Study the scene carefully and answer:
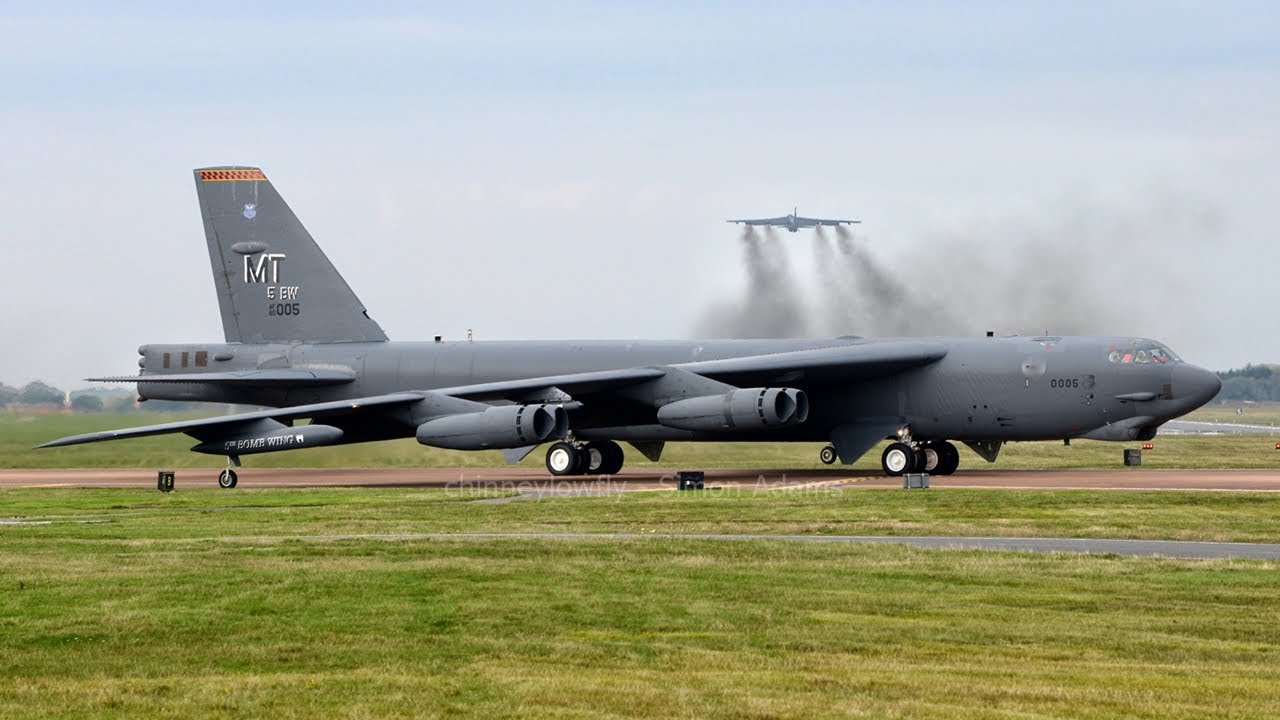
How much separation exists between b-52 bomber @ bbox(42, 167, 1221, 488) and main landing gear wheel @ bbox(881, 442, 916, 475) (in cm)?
4

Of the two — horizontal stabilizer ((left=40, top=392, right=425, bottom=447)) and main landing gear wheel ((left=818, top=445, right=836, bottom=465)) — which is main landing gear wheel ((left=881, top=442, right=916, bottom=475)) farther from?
horizontal stabilizer ((left=40, top=392, right=425, bottom=447))

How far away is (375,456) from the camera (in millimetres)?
38906

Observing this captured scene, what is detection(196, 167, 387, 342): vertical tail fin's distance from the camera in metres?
42.7

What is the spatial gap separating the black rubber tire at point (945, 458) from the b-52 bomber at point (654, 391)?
0.04 meters

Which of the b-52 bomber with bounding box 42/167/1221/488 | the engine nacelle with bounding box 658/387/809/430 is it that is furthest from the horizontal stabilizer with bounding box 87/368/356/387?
the engine nacelle with bounding box 658/387/809/430

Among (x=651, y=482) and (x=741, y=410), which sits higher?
(x=741, y=410)

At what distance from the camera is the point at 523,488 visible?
3288 centimetres

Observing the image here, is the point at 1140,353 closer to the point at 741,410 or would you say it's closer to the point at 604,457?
the point at 741,410

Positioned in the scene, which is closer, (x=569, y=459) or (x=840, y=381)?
(x=840, y=381)

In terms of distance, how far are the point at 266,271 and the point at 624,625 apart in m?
31.3

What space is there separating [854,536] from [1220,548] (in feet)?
14.1

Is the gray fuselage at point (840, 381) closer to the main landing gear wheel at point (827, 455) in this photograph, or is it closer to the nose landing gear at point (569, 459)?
the nose landing gear at point (569, 459)

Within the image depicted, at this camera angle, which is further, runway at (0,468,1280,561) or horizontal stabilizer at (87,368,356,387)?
horizontal stabilizer at (87,368,356,387)

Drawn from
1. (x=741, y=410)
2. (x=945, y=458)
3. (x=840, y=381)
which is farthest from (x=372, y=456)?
(x=945, y=458)
